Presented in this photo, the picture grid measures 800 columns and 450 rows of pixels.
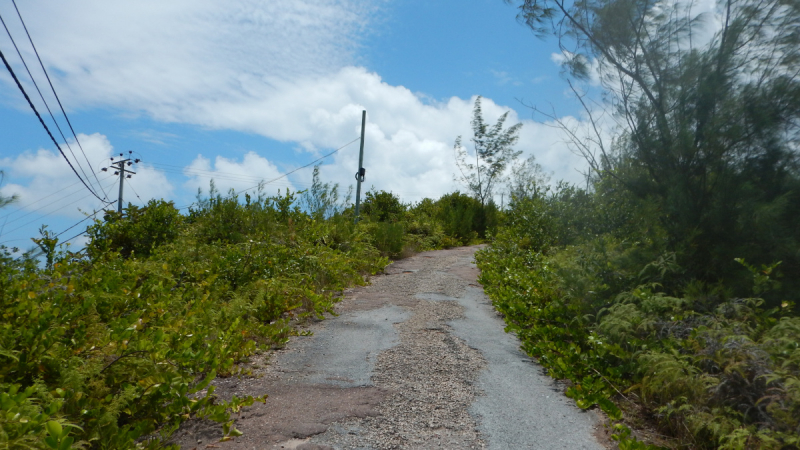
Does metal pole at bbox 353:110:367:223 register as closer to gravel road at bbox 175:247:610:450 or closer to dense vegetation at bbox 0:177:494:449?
dense vegetation at bbox 0:177:494:449

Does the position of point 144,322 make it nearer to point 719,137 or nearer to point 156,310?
point 156,310

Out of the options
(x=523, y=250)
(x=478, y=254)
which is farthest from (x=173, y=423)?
(x=478, y=254)

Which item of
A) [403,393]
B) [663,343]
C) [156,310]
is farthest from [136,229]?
[663,343]

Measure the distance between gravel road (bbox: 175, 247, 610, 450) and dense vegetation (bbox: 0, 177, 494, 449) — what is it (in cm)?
26

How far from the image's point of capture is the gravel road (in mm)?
3193

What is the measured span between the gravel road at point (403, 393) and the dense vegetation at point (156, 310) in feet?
0.84

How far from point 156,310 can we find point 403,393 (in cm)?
251

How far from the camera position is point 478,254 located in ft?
39.1

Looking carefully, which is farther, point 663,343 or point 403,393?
point 663,343

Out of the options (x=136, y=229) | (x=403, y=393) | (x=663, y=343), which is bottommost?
(x=403, y=393)

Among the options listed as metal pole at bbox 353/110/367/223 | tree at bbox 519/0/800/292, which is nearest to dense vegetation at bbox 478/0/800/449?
tree at bbox 519/0/800/292

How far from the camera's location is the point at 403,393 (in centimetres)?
389

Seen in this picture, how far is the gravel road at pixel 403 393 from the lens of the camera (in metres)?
3.19

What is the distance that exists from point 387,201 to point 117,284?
13504 mm
